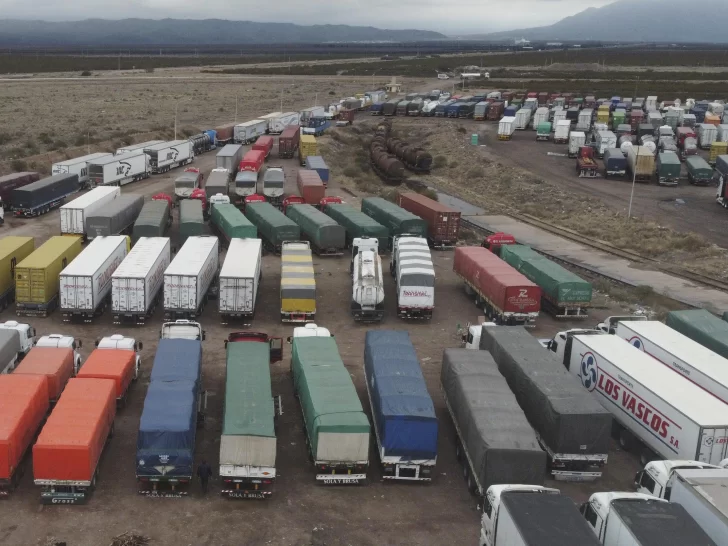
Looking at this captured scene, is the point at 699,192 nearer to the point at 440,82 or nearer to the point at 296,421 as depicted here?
the point at 296,421

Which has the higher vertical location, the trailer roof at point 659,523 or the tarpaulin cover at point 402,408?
the trailer roof at point 659,523

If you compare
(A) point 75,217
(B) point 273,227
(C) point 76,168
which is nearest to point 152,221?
(A) point 75,217

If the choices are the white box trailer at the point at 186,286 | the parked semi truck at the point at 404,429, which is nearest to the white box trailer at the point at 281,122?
the white box trailer at the point at 186,286

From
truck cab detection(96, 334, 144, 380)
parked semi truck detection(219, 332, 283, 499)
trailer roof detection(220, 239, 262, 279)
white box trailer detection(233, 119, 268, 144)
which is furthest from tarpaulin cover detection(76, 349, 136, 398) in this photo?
white box trailer detection(233, 119, 268, 144)

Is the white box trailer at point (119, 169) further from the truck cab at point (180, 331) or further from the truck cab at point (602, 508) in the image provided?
the truck cab at point (602, 508)

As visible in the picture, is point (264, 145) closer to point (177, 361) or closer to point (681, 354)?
point (177, 361)

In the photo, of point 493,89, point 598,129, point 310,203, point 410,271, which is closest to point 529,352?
point 410,271
